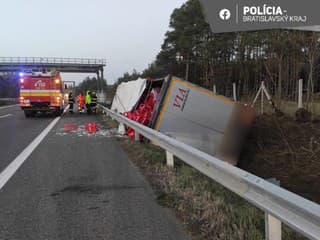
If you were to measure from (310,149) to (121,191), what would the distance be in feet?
19.3

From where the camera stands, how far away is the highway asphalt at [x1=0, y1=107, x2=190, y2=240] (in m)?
3.99

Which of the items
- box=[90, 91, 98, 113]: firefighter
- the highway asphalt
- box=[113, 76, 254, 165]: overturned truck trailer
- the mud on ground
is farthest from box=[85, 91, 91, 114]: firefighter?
the highway asphalt

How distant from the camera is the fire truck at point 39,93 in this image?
2239cm

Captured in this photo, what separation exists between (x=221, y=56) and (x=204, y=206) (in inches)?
1963

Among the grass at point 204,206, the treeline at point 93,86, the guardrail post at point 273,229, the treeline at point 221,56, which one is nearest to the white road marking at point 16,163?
the grass at point 204,206

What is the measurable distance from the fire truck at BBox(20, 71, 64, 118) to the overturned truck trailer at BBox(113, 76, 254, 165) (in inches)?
550

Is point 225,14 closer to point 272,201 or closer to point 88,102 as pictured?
point 272,201

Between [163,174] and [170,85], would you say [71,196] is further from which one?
[170,85]

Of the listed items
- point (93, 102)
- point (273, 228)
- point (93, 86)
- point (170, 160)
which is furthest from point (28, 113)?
point (93, 86)

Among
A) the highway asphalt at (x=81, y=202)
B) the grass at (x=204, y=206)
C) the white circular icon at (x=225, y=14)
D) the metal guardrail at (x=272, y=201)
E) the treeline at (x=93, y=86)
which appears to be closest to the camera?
the metal guardrail at (x=272, y=201)

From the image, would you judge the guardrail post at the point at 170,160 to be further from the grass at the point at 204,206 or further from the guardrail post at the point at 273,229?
the guardrail post at the point at 273,229

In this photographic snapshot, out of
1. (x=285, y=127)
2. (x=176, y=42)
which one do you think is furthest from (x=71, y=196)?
(x=176, y=42)

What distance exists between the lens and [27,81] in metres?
22.7

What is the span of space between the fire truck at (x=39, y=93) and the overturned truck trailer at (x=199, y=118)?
13972 mm
